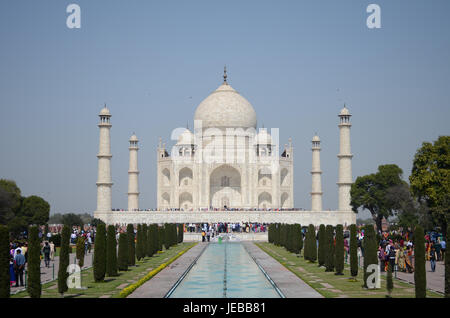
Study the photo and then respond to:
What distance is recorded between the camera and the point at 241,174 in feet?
158

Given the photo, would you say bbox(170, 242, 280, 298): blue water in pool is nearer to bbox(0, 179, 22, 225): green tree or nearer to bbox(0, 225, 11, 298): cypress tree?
bbox(0, 225, 11, 298): cypress tree

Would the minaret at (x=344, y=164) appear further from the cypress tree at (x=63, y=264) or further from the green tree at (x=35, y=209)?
the cypress tree at (x=63, y=264)

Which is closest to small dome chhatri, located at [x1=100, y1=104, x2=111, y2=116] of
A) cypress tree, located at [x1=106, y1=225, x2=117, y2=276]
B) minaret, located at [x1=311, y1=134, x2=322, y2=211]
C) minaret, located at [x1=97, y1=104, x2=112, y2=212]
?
minaret, located at [x1=97, y1=104, x2=112, y2=212]

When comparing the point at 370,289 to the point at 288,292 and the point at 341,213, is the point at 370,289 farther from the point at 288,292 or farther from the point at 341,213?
the point at 341,213

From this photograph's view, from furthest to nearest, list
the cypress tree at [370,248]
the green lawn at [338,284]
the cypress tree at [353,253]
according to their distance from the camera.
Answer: the cypress tree at [353,253] → the cypress tree at [370,248] → the green lawn at [338,284]

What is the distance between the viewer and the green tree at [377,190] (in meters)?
39.9

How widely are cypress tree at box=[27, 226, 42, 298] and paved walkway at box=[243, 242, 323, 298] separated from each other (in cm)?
478

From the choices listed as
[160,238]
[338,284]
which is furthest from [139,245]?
[338,284]

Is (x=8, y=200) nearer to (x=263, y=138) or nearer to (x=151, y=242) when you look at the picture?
(x=151, y=242)

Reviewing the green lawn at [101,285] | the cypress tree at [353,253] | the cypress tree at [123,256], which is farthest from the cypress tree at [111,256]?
the cypress tree at [353,253]

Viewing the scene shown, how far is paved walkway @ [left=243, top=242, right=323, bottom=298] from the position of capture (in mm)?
13170

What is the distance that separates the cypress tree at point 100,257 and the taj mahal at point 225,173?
87.9 ft

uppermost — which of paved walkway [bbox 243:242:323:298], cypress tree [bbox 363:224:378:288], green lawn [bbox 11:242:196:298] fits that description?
cypress tree [bbox 363:224:378:288]
